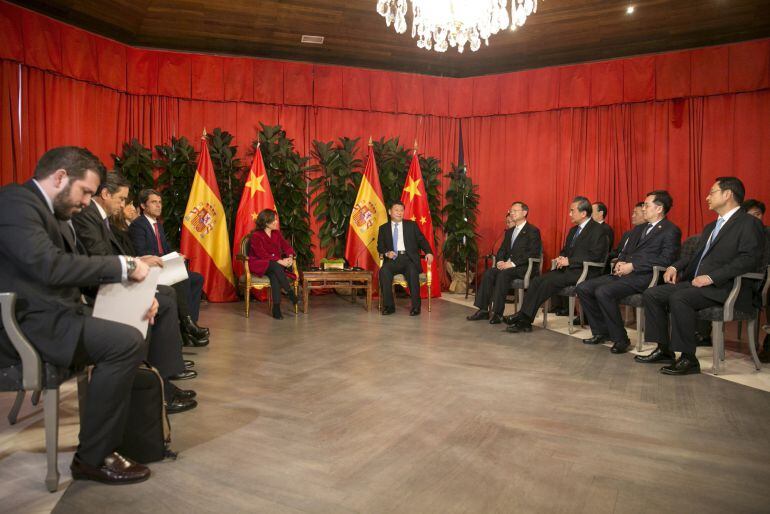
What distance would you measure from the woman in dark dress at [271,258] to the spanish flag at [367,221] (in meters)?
1.44

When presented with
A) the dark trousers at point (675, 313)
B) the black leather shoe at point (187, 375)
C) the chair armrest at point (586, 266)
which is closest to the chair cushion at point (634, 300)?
the dark trousers at point (675, 313)

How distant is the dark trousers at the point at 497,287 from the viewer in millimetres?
6559

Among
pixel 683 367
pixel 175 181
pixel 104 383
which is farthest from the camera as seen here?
pixel 175 181

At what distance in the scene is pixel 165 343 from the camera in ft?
11.9

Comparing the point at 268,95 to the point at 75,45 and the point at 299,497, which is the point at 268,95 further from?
the point at 299,497

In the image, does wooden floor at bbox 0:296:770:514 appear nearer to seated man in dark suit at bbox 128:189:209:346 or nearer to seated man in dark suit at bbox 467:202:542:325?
seated man in dark suit at bbox 128:189:209:346

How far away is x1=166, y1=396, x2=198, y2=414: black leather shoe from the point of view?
344 cm

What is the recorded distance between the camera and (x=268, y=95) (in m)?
8.57

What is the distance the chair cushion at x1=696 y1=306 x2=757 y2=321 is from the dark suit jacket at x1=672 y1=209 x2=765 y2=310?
5 cm

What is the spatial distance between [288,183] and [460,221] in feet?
8.31

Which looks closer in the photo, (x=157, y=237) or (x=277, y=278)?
(x=157, y=237)

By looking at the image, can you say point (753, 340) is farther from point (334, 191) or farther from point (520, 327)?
point (334, 191)

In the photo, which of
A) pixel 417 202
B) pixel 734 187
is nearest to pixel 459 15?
pixel 734 187

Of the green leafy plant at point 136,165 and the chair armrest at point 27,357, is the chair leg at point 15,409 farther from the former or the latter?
the green leafy plant at point 136,165
